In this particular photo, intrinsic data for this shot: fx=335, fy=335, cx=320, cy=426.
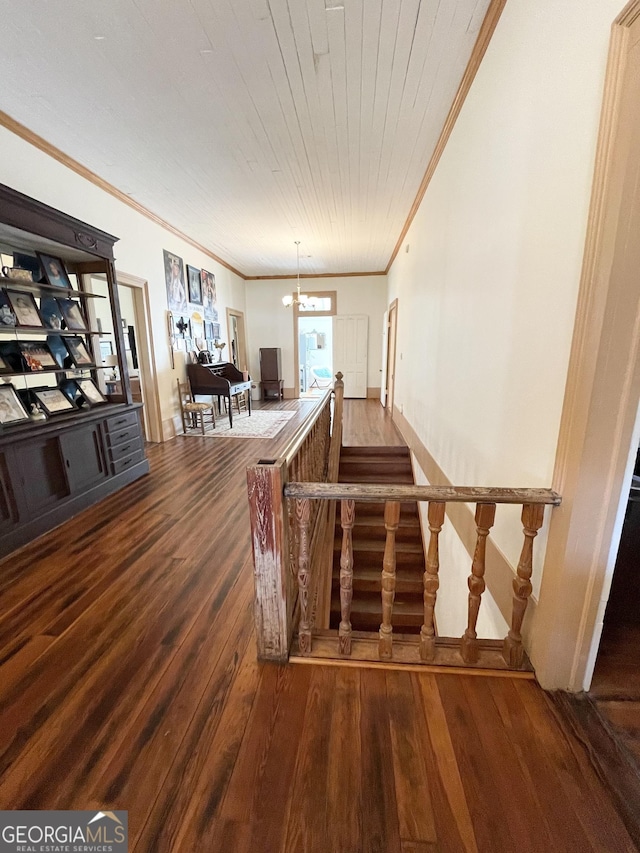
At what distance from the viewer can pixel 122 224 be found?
4.14 meters

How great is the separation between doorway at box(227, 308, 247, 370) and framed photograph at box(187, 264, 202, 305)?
4.63 feet

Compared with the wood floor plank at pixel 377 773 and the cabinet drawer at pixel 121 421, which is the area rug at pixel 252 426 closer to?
the cabinet drawer at pixel 121 421

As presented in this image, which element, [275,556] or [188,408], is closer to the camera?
[275,556]

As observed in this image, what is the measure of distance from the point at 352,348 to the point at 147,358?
5.03m

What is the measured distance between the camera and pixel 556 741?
1.13m

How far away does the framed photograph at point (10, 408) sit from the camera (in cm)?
250

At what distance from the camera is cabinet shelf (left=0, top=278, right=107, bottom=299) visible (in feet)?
8.41

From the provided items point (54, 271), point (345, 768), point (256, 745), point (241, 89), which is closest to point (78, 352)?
point (54, 271)

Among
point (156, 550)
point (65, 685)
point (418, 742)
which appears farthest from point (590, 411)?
point (156, 550)

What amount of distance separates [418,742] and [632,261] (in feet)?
5.44

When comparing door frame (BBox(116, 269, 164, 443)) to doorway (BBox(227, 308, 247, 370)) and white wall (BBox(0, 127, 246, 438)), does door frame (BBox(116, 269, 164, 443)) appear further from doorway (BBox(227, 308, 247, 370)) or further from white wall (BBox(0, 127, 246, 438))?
doorway (BBox(227, 308, 247, 370))

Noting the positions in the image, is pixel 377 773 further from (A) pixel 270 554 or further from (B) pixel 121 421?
(B) pixel 121 421

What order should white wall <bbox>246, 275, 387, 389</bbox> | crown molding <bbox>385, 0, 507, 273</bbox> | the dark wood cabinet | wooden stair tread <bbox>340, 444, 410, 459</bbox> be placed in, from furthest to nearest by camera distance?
the dark wood cabinet, white wall <bbox>246, 275, 387, 389</bbox>, wooden stair tread <bbox>340, 444, 410, 459</bbox>, crown molding <bbox>385, 0, 507, 273</bbox>

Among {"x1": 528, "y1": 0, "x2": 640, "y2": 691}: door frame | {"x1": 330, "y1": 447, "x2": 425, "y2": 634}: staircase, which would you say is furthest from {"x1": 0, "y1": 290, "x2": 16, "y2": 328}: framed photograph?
{"x1": 528, "y1": 0, "x2": 640, "y2": 691}: door frame
